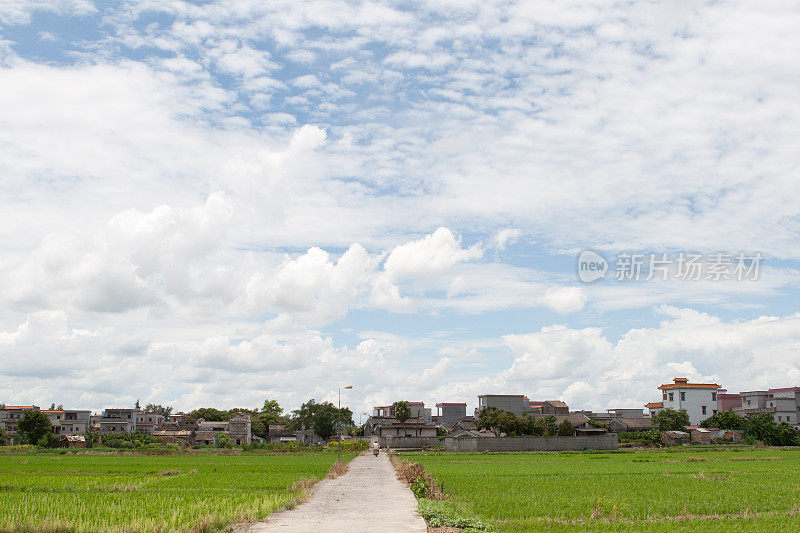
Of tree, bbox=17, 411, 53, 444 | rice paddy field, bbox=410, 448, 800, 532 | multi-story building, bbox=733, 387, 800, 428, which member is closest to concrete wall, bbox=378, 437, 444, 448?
tree, bbox=17, 411, 53, 444

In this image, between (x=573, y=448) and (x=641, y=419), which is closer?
(x=573, y=448)

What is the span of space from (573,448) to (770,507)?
57674 mm

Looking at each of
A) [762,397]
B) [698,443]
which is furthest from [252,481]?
[762,397]

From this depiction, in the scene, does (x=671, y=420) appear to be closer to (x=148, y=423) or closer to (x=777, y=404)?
(x=777, y=404)

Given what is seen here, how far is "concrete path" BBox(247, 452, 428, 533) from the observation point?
1599cm

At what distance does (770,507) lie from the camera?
21938 mm

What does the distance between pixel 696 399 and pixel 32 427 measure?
109 meters

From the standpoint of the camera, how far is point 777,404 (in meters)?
115

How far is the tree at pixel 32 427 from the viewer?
91.5m

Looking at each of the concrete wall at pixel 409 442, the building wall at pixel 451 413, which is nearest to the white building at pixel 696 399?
the building wall at pixel 451 413

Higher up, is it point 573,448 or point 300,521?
point 300,521

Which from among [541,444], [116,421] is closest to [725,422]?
[541,444]

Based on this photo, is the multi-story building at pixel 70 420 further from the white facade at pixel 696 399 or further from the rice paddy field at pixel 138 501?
the white facade at pixel 696 399

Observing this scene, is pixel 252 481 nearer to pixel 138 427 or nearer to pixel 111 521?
pixel 111 521
